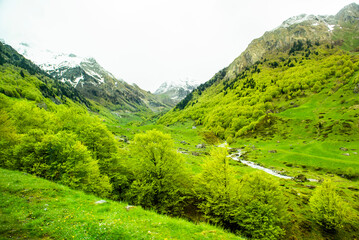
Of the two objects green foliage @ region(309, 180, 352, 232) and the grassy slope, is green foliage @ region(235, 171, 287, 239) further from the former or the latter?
the grassy slope

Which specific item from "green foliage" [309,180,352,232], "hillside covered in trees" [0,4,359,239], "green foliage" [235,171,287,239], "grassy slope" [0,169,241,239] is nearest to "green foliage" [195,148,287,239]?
"green foliage" [235,171,287,239]

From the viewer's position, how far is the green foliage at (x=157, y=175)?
28.2 m

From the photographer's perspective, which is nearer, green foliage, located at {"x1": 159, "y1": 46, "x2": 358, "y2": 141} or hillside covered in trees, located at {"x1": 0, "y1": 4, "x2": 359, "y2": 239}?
hillside covered in trees, located at {"x1": 0, "y1": 4, "x2": 359, "y2": 239}

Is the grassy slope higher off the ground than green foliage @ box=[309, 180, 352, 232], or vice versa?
the grassy slope

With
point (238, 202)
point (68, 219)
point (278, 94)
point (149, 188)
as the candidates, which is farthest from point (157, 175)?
point (278, 94)

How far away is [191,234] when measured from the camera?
1284cm

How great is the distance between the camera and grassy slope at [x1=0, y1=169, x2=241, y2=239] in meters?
10.8

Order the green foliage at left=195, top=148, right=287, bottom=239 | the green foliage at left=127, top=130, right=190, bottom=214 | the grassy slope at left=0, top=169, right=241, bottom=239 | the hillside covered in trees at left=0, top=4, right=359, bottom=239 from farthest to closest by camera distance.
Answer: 1. the green foliage at left=127, top=130, right=190, bottom=214
2. the green foliage at left=195, top=148, right=287, bottom=239
3. the hillside covered in trees at left=0, top=4, right=359, bottom=239
4. the grassy slope at left=0, top=169, right=241, bottom=239

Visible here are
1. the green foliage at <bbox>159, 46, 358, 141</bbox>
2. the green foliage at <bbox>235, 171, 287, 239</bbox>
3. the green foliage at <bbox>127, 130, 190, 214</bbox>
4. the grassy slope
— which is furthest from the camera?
the green foliage at <bbox>159, 46, 358, 141</bbox>

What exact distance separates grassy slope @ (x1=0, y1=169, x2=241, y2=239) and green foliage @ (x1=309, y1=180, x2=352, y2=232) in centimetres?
3332

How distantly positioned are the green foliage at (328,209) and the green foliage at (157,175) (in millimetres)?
29696

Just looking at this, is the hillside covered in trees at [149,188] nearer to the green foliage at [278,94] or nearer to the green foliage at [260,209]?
the green foliage at [260,209]

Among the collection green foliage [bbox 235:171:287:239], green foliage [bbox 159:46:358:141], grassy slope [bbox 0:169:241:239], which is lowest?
green foliage [bbox 235:171:287:239]

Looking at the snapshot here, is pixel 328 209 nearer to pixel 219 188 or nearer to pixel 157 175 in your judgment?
pixel 219 188
